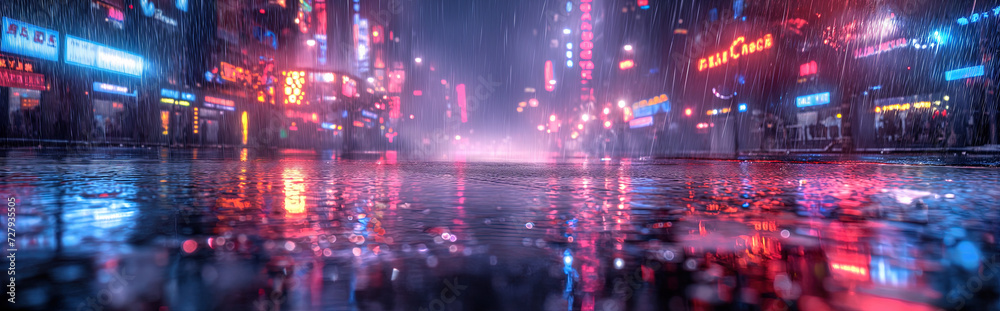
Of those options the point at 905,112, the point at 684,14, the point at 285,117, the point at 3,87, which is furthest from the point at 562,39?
the point at 3,87

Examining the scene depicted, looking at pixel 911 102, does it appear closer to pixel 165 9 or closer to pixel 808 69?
pixel 808 69

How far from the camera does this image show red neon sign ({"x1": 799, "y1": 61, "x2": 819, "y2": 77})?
31234mm

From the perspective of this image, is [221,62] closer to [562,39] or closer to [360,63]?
[360,63]

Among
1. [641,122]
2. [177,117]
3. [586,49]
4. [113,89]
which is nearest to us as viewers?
[113,89]

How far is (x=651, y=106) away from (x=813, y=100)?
24.9 metres

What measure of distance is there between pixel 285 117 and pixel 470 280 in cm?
5602

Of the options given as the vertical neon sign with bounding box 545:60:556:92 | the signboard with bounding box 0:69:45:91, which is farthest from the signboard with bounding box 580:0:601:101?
the signboard with bounding box 0:69:45:91

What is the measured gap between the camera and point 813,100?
3138 centimetres

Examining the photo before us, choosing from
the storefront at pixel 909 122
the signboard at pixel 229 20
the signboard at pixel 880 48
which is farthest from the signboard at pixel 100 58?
the storefront at pixel 909 122

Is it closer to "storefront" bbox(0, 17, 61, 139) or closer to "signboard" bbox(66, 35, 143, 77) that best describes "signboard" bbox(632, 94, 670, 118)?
"signboard" bbox(66, 35, 143, 77)

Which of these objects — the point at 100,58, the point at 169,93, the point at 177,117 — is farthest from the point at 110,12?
the point at 177,117

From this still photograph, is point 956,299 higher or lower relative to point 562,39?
lower

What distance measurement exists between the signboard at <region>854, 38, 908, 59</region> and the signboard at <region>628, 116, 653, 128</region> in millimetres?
28633

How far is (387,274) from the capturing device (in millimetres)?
1358
